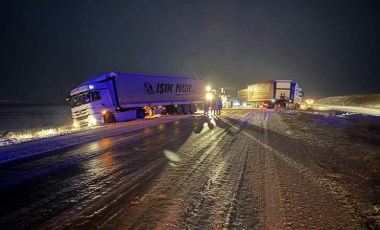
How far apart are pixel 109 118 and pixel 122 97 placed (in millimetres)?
2054

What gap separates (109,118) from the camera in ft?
63.2

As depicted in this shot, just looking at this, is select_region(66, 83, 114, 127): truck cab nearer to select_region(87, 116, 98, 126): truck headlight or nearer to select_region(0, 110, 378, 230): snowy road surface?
select_region(87, 116, 98, 126): truck headlight

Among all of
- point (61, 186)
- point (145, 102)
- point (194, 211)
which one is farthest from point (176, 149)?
point (145, 102)

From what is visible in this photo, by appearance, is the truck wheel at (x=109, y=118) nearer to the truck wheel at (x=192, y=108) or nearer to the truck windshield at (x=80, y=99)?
the truck windshield at (x=80, y=99)

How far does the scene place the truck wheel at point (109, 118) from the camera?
19.1 meters

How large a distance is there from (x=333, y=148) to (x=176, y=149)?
4.90 m

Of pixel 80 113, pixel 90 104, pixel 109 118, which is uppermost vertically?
pixel 90 104

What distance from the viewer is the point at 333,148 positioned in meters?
7.59

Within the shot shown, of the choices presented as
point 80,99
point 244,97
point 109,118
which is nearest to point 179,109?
point 109,118

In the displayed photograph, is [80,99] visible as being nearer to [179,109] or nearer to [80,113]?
[80,113]

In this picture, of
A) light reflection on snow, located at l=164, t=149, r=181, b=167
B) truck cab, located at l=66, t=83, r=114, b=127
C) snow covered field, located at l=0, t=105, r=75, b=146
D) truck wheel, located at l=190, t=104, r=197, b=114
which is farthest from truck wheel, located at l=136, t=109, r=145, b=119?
light reflection on snow, located at l=164, t=149, r=181, b=167

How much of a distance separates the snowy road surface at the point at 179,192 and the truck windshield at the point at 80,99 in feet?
40.8

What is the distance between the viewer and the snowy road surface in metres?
3.05

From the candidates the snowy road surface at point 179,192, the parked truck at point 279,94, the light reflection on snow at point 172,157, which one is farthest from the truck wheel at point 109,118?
the parked truck at point 279,94
